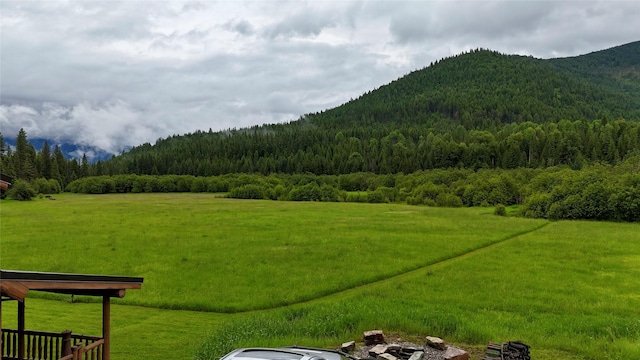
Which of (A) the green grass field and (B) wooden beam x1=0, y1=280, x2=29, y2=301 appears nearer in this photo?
(B) wooden beam x1=0, y1=280, x2=29, y2=301

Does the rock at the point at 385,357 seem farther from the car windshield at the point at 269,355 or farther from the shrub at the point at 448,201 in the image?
the shrub at the point at 448,201

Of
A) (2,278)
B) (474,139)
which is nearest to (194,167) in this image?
(474,139)

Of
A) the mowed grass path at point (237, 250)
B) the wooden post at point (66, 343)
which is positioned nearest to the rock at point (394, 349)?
the wooden post at point (66, 343)

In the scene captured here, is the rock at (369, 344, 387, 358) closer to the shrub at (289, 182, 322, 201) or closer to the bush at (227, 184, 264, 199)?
the shrub at (289, 182, 322, 201)

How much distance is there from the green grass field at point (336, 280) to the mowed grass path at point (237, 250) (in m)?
0.17

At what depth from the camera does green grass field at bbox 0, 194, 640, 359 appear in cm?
2064

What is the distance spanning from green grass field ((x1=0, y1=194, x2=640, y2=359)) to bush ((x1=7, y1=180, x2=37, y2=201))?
161 ft

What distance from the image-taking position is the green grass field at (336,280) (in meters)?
20.6

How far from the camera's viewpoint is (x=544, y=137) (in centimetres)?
15288

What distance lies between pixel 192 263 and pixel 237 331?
18.3 m

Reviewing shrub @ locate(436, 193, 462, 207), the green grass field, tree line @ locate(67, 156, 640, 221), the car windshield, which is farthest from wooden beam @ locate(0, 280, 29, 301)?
shrub @ locate(436, 193, 462, 207)

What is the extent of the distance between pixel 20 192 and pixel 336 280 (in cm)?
9737

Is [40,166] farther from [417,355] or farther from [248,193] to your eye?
[417,355]

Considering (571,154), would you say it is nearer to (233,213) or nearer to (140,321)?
(233,213)
